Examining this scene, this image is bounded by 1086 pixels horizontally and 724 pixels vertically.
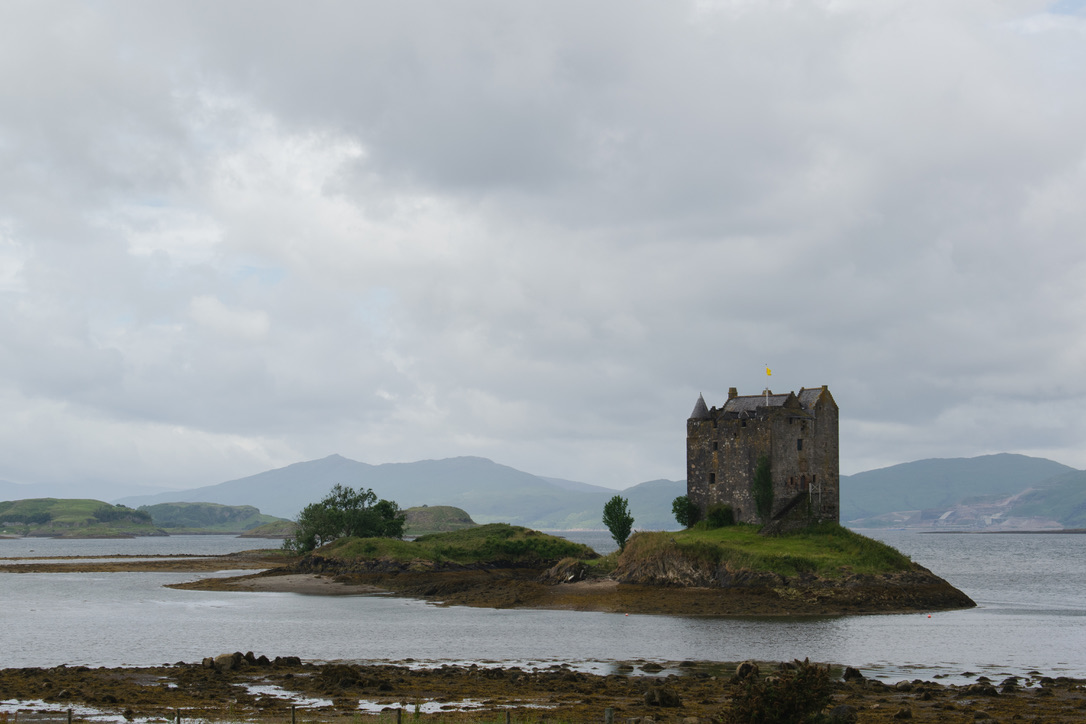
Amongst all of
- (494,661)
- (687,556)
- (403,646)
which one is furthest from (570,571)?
(494,661)

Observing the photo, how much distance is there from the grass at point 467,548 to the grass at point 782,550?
95.0 feet

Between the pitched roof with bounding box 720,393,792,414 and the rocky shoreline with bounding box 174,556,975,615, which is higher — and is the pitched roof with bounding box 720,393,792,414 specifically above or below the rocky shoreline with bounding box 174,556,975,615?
above

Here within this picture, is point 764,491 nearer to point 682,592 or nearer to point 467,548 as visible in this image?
point 682,592

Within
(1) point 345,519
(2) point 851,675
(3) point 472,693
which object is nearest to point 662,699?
(3) point 472,693

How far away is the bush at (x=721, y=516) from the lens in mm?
89688

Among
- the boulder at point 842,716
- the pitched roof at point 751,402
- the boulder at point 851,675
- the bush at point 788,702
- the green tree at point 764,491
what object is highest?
the pitched roof at point 751,402

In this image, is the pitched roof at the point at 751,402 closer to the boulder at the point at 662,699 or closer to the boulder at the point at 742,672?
the boulder at the point at 742,672

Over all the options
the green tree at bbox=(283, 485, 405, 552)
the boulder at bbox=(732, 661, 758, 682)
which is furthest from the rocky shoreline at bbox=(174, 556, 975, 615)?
the boulder at bbox=(732, 661, 758, 682)

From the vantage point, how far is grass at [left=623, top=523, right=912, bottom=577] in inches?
3095

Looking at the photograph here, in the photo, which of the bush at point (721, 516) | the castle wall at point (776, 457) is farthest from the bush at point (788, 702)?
the bush at point (721, 516)

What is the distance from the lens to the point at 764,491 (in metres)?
87.0

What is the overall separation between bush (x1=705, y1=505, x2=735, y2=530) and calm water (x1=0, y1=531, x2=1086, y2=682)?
18.4 m

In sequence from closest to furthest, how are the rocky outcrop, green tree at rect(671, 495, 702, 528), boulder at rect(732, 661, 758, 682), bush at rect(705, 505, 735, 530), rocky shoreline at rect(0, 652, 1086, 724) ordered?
rocky shoreline at rect(0, 652, 1086, 724) → boulder at rect(732, 661, 758, 682) → the rocky outcrop → bush at rect(705, 505, 735, 530) → green tree at rect(671, 495, 702, 528)

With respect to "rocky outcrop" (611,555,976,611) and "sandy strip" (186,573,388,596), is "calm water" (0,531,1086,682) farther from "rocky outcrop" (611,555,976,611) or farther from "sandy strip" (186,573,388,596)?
"sandy strip" (186,573,388,596)
